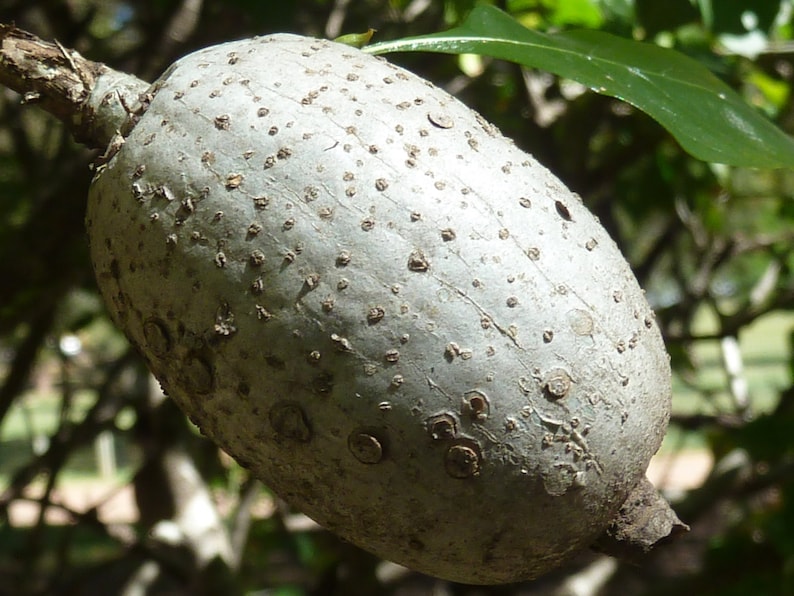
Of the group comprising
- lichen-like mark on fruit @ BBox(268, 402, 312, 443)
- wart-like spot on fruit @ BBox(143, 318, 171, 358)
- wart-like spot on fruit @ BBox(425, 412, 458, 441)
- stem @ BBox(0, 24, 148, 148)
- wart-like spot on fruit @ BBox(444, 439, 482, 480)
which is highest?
stem @ BBox(0, 24, 148, 148)

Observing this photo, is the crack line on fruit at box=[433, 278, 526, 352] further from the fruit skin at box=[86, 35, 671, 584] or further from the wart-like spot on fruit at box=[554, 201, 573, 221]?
the wart-like spot on fruit at box=[554, 201, 573, 221]

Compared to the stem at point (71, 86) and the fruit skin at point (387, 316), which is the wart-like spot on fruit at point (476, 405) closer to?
the fruit skin at point (387, 316)

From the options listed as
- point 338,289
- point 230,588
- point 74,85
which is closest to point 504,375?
point 338,289

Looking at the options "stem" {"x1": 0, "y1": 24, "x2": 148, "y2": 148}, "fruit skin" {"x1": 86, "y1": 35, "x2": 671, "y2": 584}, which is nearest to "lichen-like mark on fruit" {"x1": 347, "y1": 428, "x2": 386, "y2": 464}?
"fruit skin" {"x1": 86, "y1": 35, "x2": 671, "y2": 584}

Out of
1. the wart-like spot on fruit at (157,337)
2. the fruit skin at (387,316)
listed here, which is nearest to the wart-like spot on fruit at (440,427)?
the fruit skin at (387,316)

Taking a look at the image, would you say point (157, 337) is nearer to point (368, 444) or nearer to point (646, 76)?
point (368, 444)

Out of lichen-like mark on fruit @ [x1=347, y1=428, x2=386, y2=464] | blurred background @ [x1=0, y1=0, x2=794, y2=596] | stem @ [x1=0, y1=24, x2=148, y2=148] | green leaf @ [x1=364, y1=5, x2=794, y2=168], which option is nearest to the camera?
lichen-like mark on fruit @ [x1=347, y1=428, x2=386, y2=464]

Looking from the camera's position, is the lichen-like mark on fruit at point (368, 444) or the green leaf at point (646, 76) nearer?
the lichen-like mark on fruit at point (368, 444)
